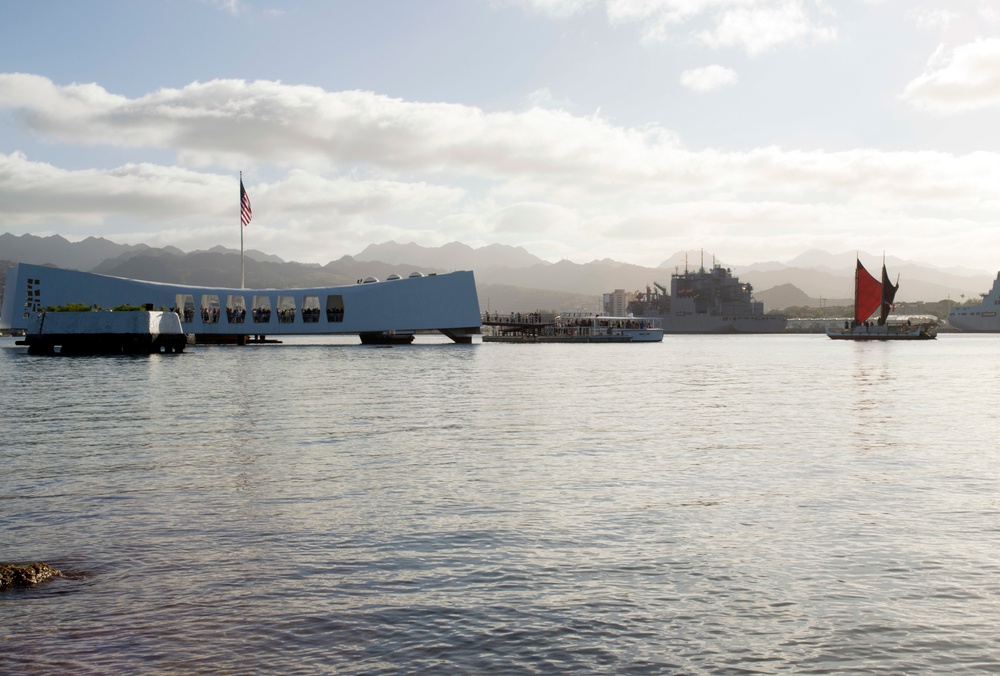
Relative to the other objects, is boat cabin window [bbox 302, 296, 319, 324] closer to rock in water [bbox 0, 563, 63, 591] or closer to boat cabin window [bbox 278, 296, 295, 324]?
boat cabin window [bbox 278, 296, 295, 324]

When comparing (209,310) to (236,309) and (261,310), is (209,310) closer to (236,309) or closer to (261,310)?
(236,309)

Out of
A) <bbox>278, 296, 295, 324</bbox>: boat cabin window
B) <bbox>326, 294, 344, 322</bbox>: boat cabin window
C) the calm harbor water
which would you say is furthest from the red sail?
the calm harbor water

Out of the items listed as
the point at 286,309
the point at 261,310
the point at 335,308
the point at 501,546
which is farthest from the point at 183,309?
the point at 501,546

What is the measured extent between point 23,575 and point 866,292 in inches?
5781

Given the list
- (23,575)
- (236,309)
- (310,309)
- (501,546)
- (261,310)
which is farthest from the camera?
(310,309)

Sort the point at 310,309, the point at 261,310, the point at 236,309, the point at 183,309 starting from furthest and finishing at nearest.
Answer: the point at 310,309 < the point at 236,309 < the point at 261,310 < the point at 183,309

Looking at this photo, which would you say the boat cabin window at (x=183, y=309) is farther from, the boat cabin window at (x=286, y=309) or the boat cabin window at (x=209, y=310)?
the boat cabin window at (x=286, y=309)

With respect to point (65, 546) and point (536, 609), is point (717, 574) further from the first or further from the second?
point (65, 546)

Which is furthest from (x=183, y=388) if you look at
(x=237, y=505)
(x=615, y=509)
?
(x=615, y=509)

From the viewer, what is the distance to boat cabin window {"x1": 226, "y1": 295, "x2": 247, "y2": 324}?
115312mm

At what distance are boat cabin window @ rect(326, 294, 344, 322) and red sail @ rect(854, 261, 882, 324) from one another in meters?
80.8

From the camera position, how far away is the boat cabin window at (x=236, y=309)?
115312 millimetres

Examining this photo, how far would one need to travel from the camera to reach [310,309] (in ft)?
384

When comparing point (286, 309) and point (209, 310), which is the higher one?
point (286, 309)
